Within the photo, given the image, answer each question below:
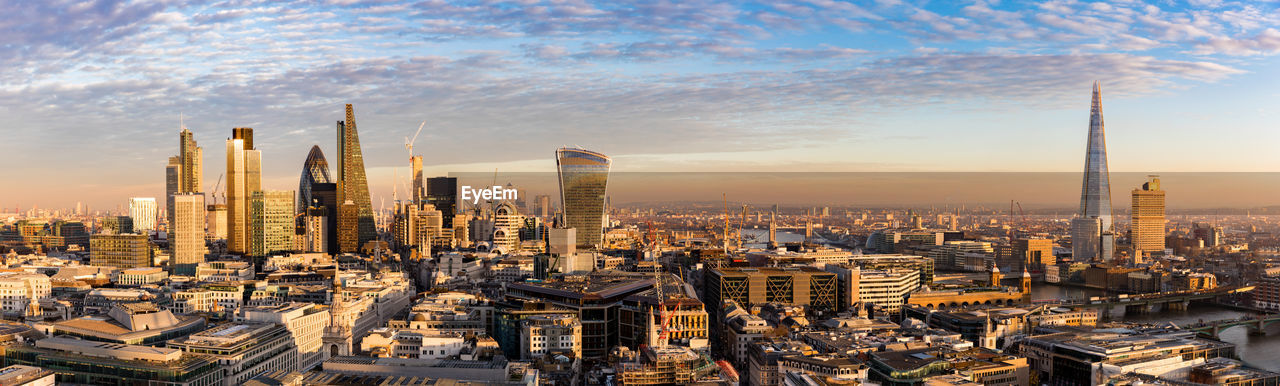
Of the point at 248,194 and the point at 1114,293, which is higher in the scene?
the point at 248,194

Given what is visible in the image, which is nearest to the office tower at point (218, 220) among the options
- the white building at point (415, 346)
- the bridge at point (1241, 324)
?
the white building at point (415, 346)

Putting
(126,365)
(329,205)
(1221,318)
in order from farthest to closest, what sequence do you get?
(329,205) < (1221,318) < (126,365)

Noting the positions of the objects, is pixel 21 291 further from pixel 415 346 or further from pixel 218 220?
pixel 218 220

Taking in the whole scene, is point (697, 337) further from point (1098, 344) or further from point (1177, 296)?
point (1177, 296)

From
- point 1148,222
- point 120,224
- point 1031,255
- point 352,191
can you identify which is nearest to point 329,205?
point 352,191

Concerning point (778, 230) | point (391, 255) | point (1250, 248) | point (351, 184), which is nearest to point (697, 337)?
point (391, 255)

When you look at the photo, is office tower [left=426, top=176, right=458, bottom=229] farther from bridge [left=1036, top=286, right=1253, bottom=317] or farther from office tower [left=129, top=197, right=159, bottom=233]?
bridge [left=1036, top=286, right=1253, bottom=317]

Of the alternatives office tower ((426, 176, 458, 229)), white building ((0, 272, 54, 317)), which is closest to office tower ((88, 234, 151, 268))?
white building ((0, 272, 54, 317))
